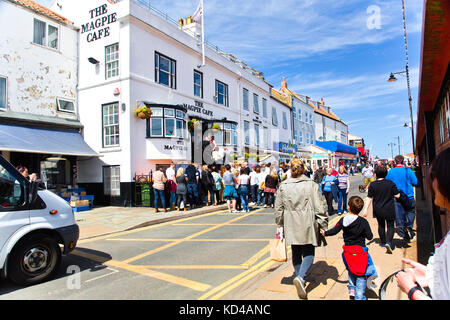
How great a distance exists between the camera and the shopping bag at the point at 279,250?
401cm

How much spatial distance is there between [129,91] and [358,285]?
42.8 ft

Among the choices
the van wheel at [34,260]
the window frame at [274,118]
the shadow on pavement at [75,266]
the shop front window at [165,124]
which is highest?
the window frame at [274,118]

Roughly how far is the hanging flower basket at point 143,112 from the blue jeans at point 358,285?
12212mm

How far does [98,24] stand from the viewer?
15320 millimetres

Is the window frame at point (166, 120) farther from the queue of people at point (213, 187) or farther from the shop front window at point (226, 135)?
A: the shop front window at point (226, 135)

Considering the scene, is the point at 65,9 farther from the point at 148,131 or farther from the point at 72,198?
the point at 72,198

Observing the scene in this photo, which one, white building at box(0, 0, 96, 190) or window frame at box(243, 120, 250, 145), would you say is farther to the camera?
window frame at box(243, 120, 250, 145)

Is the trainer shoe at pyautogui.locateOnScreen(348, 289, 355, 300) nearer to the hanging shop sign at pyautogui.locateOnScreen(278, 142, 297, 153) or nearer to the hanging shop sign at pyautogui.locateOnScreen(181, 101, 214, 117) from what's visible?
the hanging shop sign at pyautogui.locateOnScreen(181, 101, 214, 117)

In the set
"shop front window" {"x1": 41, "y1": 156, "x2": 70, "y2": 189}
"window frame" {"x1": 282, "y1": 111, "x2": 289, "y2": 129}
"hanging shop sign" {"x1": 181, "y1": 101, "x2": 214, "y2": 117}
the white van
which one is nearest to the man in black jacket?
the white van

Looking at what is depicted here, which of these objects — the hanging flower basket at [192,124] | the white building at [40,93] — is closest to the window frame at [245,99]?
the hanging flower basket at [192,124]

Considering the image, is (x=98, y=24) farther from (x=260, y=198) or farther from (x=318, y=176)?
(x=318, y=176)

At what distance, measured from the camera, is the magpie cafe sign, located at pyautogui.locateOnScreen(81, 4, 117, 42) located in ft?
48.9
